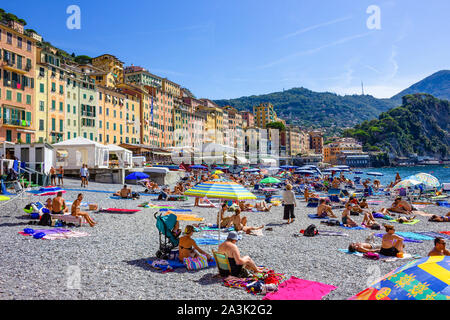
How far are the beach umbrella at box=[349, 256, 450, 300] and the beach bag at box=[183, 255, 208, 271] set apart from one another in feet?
11.3

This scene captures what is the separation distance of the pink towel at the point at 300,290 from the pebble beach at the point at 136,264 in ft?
0.53

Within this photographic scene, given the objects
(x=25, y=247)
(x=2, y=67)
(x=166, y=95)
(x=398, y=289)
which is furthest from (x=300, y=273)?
(x=166, y=95)

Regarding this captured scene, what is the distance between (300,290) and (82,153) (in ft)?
97.5

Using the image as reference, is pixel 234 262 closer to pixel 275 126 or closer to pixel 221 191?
pixel 221 191

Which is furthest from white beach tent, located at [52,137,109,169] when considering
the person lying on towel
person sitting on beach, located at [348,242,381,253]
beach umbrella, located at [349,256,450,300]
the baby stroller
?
beach umbrella, located at [349,256,450,300]

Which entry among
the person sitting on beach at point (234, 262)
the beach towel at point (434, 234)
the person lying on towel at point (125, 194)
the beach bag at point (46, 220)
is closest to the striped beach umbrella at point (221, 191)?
the person sitting on beach at point (234, 262)

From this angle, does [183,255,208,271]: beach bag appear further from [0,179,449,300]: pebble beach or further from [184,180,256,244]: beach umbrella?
[184,180,256,244]: beach umbrella

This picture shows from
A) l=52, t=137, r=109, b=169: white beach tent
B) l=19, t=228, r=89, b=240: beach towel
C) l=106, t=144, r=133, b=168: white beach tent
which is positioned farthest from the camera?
l=106, t=144, r=133, b=168: white beach tent

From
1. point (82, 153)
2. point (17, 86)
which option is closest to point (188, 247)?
point (82, 153)

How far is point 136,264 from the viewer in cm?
749

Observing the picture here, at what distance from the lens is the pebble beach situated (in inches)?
229

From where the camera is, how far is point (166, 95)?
78562mm

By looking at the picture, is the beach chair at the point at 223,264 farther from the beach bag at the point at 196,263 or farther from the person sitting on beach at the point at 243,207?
the person sitting on beach at the point at 243,207

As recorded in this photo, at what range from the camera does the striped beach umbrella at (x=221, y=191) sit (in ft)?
29.5
